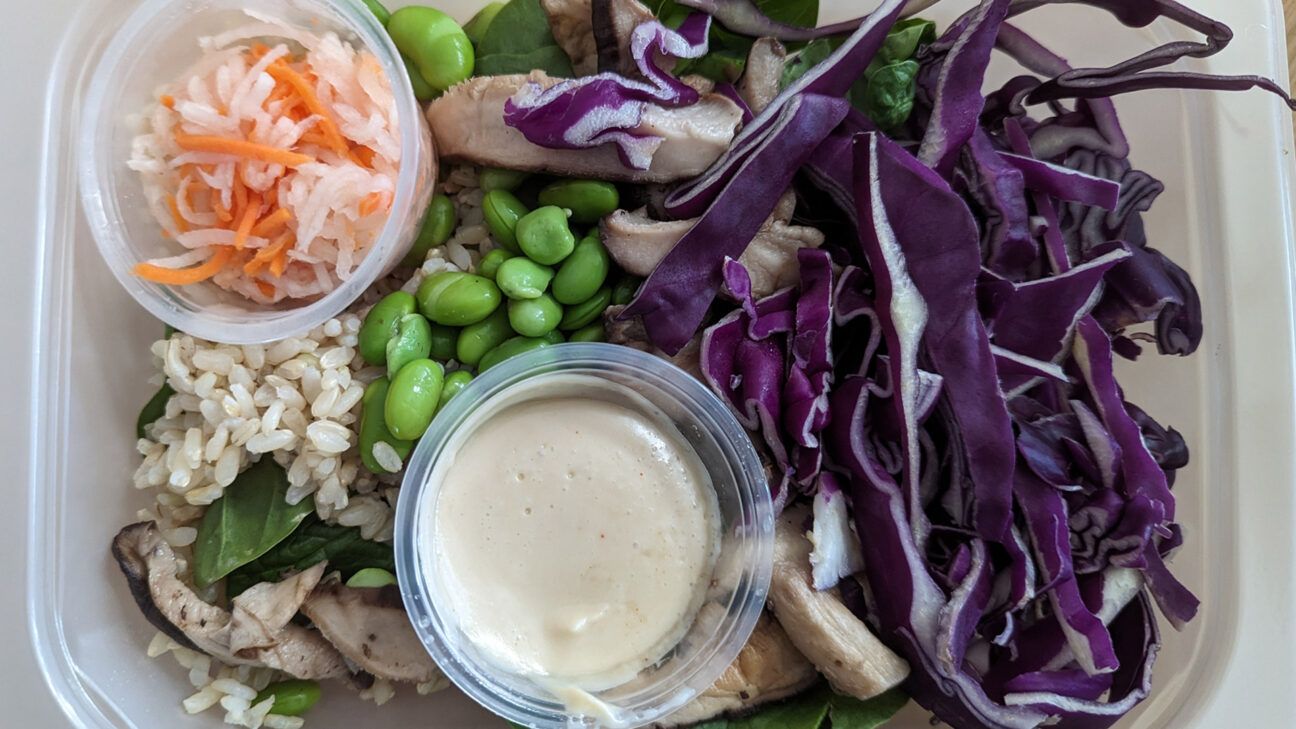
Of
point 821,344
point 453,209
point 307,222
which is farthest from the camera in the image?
point 453,209

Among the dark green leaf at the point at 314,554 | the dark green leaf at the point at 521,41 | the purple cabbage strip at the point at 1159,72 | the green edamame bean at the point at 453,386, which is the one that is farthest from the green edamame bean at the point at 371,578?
the purple cabbage strip at the point at 1159,72

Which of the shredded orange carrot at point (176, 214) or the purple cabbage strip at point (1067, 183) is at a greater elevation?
the purple cabbage strip at point (1067, 183)

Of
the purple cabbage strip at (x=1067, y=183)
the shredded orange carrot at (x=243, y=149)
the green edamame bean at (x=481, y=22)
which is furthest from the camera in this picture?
the green edamame bean at (x=481, y=22)

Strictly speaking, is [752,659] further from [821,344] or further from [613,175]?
[613,175]

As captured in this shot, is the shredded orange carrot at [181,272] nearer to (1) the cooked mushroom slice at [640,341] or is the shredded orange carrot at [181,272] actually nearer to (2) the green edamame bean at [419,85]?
(2) the green edamame bean at [419,85]

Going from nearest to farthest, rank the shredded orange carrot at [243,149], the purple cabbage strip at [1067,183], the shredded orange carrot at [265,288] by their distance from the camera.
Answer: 1. the shredded orange carrot at [243,149]
2. the shredded orange carrot at [265,288]
3. the purple cabbage strip at [1067,183]

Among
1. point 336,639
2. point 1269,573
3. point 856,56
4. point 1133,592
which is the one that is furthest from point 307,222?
point 1269,573

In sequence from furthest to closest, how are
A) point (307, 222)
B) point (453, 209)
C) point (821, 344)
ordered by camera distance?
1. point (453, 209)
2. point (821, 344)
3. point (307, 222)
